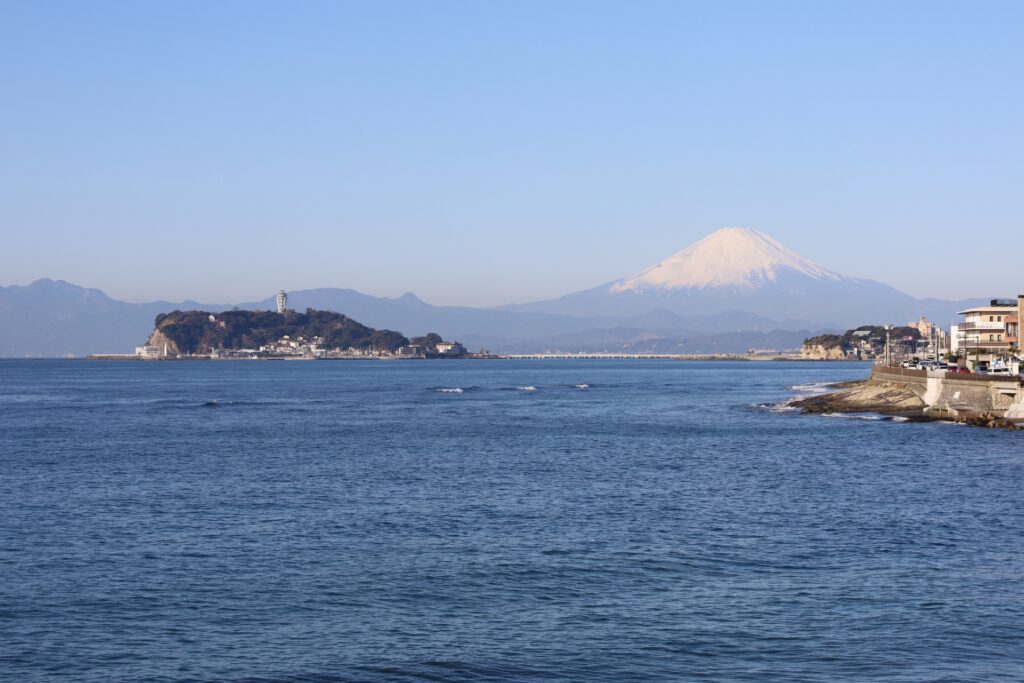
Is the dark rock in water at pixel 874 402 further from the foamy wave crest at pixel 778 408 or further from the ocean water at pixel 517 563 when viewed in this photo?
the ocean water at pixel 517 563

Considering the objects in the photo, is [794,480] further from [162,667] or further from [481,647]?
[162,667]

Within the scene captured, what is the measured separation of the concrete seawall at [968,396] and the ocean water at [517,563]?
7.46 m

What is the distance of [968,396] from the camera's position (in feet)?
222

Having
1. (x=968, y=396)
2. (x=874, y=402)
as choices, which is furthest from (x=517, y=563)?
(x=874, y=402)

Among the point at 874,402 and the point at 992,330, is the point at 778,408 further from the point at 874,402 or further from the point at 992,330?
the point at 992,330

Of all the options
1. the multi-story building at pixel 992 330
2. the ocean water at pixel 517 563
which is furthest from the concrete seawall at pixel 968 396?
the multi-story building at pixel 992 330

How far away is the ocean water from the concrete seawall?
7.46m

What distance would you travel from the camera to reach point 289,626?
2080cm

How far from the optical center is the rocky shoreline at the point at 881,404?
2697 inches

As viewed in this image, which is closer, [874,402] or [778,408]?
→ [874,402]

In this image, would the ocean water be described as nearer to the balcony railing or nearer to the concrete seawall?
the concrete seawall

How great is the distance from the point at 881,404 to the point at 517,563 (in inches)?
2410

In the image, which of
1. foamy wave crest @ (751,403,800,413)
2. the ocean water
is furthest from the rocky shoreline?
the ocean water

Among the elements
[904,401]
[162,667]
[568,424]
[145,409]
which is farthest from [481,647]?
[145,409]
